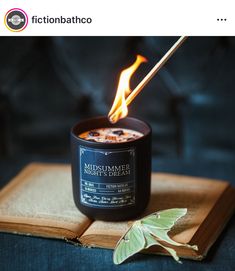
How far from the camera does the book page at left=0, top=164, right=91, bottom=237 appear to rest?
29.5 inches

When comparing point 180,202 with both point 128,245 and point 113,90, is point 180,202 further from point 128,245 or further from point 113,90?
point 113,90

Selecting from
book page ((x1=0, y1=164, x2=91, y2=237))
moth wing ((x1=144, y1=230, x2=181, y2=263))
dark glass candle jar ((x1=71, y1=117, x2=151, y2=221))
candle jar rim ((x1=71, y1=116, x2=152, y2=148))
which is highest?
candle jar rim ((x1=71, y1=116, x2=152, y2=148))

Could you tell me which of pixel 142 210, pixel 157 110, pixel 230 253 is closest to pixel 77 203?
pixel 142 210

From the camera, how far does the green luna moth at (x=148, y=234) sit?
2.23ft

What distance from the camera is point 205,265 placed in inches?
26.9

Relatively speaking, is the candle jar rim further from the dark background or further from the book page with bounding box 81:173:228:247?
the dark background

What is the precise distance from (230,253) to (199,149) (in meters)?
0.34

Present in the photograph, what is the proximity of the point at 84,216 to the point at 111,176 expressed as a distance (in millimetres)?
75
